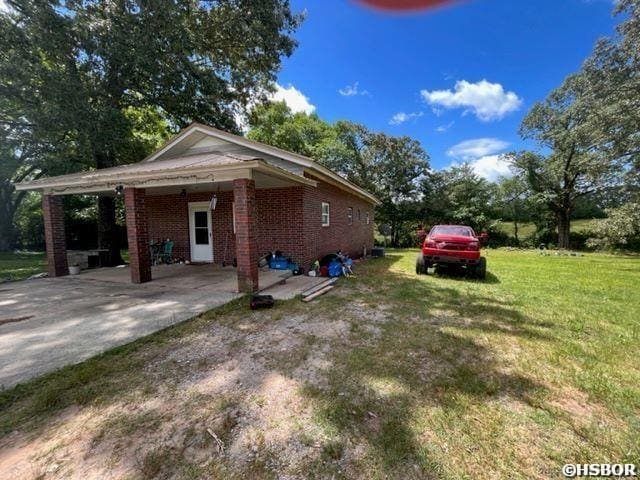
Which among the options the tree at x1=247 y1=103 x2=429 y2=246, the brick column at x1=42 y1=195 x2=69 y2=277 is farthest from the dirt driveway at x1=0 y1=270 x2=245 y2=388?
the tree at x1=247 y1=103 x2=429 y2=246

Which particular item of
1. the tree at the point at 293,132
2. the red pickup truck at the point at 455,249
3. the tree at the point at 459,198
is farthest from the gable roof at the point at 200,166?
the tree at the point at 459,198

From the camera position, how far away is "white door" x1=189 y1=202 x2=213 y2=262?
10.1 metres

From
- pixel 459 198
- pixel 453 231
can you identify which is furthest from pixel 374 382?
pixel 459 198

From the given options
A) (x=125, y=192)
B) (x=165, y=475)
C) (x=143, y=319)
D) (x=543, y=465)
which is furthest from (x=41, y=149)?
(x=543, y=465)

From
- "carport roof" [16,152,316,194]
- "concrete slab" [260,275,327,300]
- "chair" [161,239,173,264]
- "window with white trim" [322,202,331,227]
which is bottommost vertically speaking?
"concrete slab" [260,275,327,300]

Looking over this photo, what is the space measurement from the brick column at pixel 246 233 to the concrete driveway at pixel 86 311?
1.37ft

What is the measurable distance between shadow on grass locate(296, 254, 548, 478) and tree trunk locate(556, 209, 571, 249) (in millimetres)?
21858

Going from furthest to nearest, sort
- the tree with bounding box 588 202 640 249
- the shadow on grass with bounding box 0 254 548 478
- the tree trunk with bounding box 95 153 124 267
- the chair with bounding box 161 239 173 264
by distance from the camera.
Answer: the tree with bounding box 588 202 640 249
the tree trunk with bounding box 95 153 124 267
the chair with bounding box 161 239 173 264
the shadow on grass with bounding box 0 254 548 478

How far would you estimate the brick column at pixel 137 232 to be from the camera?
22.6 feet

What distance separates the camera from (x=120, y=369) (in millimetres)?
3213

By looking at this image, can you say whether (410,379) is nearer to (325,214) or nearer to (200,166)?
(200,166)

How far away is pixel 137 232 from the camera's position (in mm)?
6914

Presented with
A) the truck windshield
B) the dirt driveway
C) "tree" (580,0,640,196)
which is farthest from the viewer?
"tree" (580,0,640,196)

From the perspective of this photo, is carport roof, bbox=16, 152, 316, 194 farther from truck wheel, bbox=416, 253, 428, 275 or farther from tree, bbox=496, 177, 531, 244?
tree, bbox=496, 177, 531, 244
